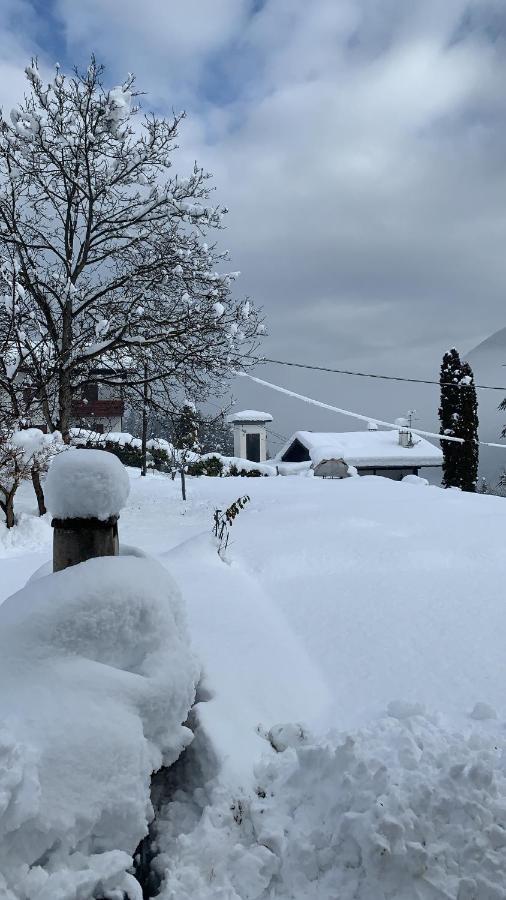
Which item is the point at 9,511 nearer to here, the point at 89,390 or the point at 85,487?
the point at 89,390

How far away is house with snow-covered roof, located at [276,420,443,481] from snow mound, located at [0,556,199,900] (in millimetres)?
23594

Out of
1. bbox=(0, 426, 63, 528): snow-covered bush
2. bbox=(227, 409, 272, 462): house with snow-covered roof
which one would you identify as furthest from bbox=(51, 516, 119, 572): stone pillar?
bbox=(227, 409, 272, 462): house with snow-covered roof

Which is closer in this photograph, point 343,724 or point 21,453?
point 343,724

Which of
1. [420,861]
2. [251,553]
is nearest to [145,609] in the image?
[420,861]

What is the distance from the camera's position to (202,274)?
10.8 m

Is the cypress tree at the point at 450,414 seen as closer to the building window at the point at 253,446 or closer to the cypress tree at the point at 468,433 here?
the cypress tree at the point at 468,433

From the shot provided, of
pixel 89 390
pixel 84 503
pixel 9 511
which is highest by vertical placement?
pixel 89 390

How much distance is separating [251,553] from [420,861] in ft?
17.3

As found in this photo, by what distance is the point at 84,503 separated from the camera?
2.44 m

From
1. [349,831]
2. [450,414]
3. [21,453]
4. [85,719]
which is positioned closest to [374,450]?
[450,414]

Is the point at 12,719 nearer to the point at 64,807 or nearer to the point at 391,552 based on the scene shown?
the point at 64,807

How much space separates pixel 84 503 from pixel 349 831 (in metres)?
1.77

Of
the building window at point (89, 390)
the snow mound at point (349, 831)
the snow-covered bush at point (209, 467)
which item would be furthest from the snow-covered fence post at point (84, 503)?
the snow-covered bush at point (209, 467)

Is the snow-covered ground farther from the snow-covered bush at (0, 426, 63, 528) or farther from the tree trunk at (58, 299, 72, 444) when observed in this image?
the tree trunk at (58, 299, 72, 444)
